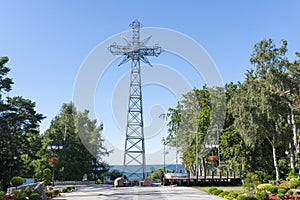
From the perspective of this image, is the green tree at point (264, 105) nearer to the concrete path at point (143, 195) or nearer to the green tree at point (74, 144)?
the concrete path at point (143, 195)

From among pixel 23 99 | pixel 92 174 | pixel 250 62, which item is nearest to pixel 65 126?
pixel 92 174

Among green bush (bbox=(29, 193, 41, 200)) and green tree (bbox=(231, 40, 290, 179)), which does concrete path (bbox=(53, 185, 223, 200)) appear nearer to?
green bush (bbox=(29, 193, 41, 200))

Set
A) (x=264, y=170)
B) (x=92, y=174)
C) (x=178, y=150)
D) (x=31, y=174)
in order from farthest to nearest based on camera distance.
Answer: (x=178, y=150)
(x=92, y=174)
(x=31, y=174)
(x=264, y=170)

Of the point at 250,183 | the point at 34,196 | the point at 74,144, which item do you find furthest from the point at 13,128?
the point at 250,183

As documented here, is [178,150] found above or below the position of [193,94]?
below

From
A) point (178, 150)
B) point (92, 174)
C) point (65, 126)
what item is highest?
point (65, 126)

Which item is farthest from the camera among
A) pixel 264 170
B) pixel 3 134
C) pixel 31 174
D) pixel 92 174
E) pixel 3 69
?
pixel 92 174

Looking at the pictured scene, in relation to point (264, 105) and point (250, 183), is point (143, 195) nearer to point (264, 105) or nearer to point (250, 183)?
point (250, 183)

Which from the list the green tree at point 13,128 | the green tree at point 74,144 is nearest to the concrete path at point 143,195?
the green tree at point 13,128

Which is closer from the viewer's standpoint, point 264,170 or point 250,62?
point 250,62

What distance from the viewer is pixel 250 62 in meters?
33.3

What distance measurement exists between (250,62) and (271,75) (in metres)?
2.81

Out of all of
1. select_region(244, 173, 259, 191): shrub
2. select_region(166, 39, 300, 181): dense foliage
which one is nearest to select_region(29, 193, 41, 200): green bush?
select_region(244, 173, 259, 191): shrub

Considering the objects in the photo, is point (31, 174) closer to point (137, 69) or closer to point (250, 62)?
point (137, 69)
